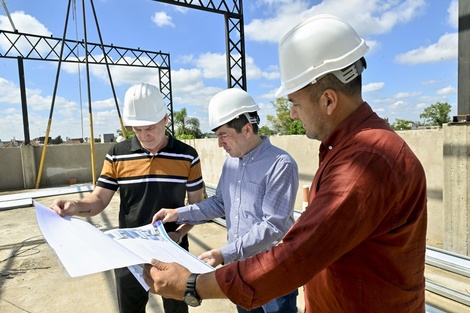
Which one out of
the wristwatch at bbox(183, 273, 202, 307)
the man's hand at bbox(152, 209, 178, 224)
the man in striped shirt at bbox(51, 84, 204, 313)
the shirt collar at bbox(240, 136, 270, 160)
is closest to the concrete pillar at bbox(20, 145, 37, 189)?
the man in striped shirt at bbox(51, 84, 204, 313)

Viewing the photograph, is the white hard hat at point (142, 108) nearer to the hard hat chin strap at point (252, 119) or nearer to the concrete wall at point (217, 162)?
the hard hat chin strap at point (252, 119)

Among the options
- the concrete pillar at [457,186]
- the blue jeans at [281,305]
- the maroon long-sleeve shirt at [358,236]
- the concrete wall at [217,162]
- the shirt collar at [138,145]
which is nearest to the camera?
the maroon long-sleeve shirt at [358,236]

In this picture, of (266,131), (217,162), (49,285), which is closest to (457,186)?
(49,285)

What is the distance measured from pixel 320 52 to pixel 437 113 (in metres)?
49.0

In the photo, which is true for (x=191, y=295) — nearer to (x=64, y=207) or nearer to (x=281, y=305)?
(x=281, y=305)

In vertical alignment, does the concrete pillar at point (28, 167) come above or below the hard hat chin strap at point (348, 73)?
below

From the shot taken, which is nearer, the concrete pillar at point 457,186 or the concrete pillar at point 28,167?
the concrete pillar at point 457,186

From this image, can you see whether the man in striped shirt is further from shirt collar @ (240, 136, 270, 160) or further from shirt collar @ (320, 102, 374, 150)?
shirt collar @ (320, 102, 374, 150)

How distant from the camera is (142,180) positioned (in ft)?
6.96

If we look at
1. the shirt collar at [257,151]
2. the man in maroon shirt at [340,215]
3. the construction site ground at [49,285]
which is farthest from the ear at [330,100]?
the construction site ground at [49,285]

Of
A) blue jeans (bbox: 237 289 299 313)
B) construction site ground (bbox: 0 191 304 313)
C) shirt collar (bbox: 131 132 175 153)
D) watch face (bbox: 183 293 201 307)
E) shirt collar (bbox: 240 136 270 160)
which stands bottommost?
construction site ground (bbox: 0 191 304 313)

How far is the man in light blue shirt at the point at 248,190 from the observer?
1.56 m

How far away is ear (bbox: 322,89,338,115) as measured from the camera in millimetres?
935

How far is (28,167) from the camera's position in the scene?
11133mm
